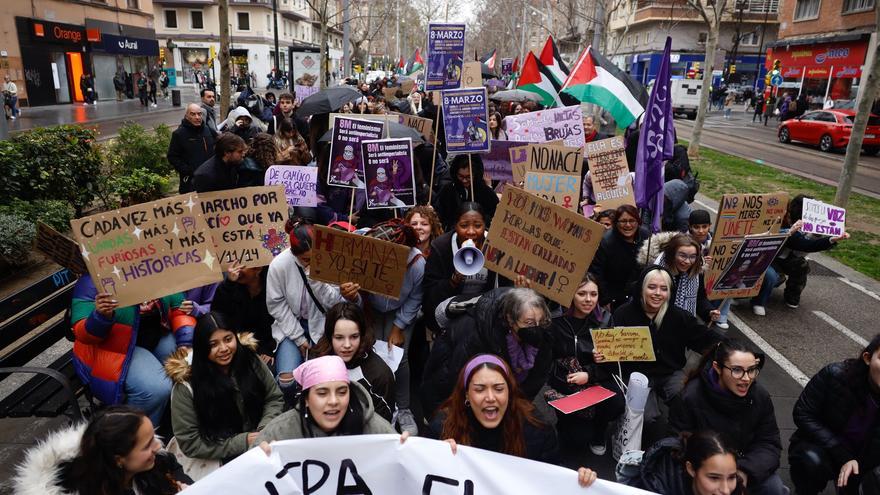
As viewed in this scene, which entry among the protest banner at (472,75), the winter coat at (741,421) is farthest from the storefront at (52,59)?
the winter coat at (741,421)

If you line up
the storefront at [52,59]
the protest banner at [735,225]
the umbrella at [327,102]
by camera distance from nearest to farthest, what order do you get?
the protest banner at [735,225], the umbrella at [327,102], the storefront at [52,59]

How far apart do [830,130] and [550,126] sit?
764 inches

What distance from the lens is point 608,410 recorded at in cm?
429

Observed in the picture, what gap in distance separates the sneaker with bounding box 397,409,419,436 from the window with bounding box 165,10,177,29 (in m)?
69.3

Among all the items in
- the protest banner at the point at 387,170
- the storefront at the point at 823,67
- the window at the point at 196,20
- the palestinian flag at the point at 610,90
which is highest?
the window at the point at 196,20

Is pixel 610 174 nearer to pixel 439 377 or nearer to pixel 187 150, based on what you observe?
pixel 439 377

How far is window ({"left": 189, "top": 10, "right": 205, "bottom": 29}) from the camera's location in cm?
6225

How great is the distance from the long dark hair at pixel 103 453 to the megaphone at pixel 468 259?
7.46 feet

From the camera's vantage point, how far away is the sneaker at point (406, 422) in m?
3.97

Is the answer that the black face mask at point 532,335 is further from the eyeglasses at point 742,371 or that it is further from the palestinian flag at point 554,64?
the palestinian flag at point 554,64

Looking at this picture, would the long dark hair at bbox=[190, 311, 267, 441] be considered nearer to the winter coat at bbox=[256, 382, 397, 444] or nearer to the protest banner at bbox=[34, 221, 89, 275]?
the winter coat at bbox=[256, 382, 397, 444]

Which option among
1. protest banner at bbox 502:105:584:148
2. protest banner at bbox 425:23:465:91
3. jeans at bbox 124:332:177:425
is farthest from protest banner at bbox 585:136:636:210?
jeans at bbox 124:332:177:425

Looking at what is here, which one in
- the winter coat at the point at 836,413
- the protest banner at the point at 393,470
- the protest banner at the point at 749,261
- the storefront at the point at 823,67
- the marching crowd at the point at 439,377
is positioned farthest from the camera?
the storefront at the point at 823,67

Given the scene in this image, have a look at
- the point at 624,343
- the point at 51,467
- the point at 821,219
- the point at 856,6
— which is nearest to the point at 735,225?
the point at 821,219
